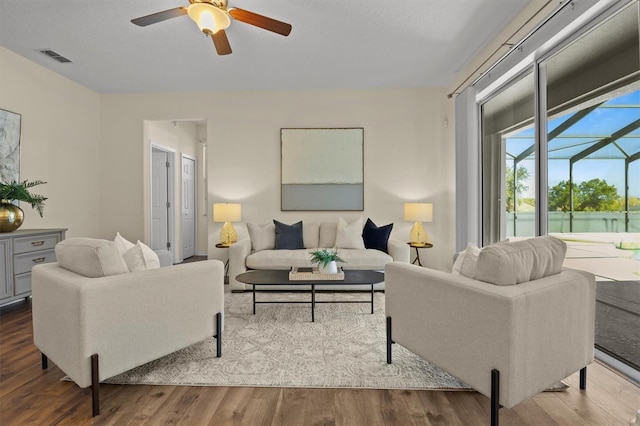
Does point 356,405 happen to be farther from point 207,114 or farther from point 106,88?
point 106,88

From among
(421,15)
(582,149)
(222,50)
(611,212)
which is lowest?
(611,212)

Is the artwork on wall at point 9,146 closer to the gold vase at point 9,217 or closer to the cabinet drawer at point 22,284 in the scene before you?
the gold vase at point 9,217

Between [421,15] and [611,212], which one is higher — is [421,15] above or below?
above

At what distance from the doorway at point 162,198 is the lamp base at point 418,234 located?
14.1 feet

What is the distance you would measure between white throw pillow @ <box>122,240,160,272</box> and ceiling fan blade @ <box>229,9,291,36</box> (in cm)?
179

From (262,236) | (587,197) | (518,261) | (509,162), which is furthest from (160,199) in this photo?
(587,197)

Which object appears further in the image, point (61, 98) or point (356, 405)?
point (61, 98)

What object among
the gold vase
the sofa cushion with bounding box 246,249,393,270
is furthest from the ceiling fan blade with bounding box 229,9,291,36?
the gold vase

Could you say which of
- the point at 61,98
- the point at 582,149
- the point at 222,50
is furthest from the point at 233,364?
the point at 61,98

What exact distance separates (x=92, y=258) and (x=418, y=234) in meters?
3.88

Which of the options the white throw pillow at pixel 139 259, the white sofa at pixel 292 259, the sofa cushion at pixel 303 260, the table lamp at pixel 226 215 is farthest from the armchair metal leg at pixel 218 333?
the table lamp at pixel 226 215

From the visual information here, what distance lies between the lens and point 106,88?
16.2 ft

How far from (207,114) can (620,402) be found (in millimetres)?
5362

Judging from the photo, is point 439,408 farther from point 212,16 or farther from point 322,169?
point 322,169
